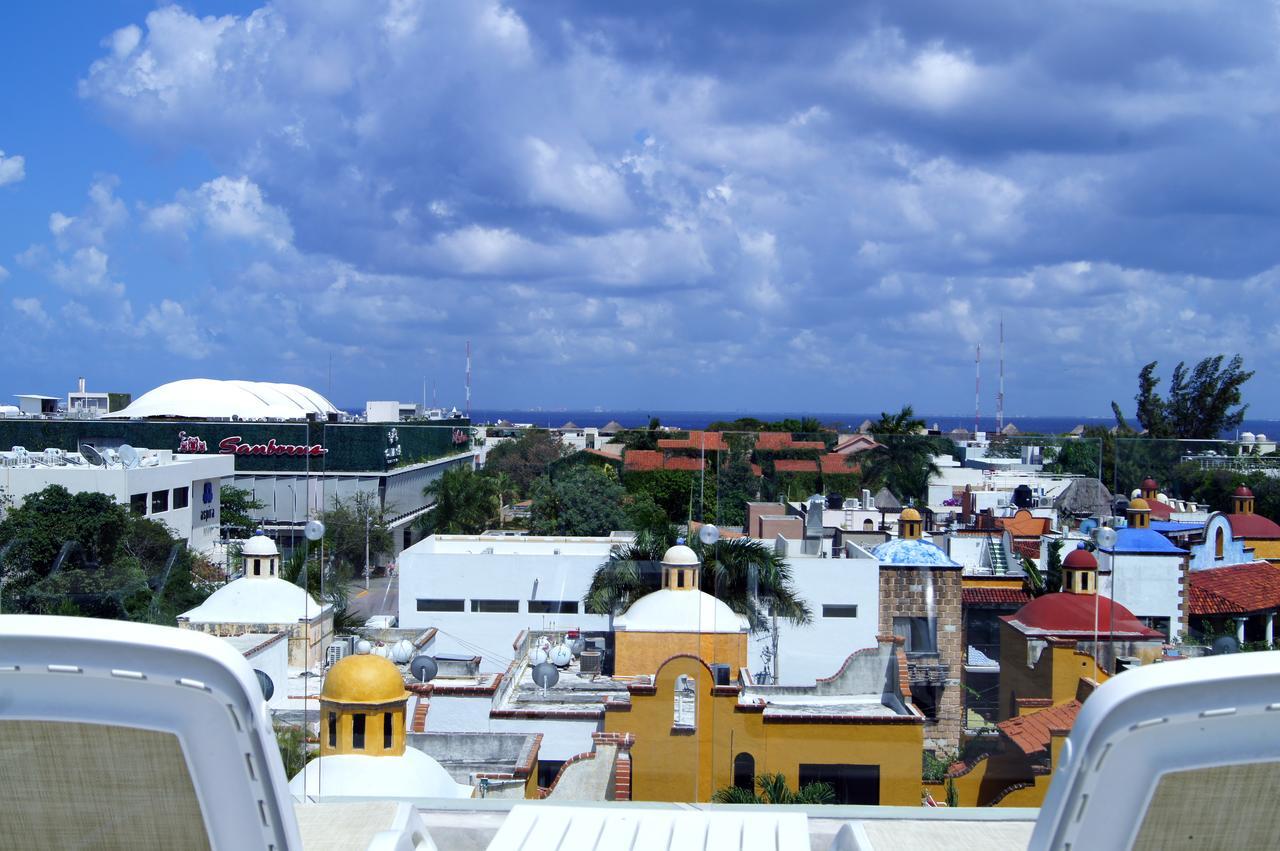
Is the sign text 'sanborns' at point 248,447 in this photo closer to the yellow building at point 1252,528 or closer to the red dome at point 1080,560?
the red dome at point 1080,560

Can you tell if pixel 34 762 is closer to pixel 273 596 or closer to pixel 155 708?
pixel 155 708

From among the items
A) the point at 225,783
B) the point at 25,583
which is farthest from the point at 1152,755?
Result: the point at 25,583

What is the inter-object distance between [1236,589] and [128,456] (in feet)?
26.0

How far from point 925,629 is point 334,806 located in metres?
4.63

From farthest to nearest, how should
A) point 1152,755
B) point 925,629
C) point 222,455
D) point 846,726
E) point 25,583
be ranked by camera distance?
point 222,455 < point 925,629 < point 846,726 < point 25,583 < point 1152,755

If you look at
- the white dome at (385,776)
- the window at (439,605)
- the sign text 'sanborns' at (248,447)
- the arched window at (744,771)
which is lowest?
the white dome at (385,776)

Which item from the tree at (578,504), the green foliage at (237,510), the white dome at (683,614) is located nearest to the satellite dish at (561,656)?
A: the white dome at (683,614)

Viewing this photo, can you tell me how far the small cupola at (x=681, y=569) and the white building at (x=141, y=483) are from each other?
2944 mm

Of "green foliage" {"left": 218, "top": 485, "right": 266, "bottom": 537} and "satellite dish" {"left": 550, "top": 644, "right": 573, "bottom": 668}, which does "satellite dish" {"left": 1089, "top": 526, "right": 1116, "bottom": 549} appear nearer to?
"satellite dish" {"left": 550, "top": 644, "right": 573, "bottom": 668}

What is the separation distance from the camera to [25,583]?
587 cm

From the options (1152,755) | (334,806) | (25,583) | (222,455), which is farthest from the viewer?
(222,455)

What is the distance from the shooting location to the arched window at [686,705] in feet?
20.5

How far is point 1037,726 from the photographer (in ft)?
19.2

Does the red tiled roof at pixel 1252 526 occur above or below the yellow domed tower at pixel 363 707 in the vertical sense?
above
